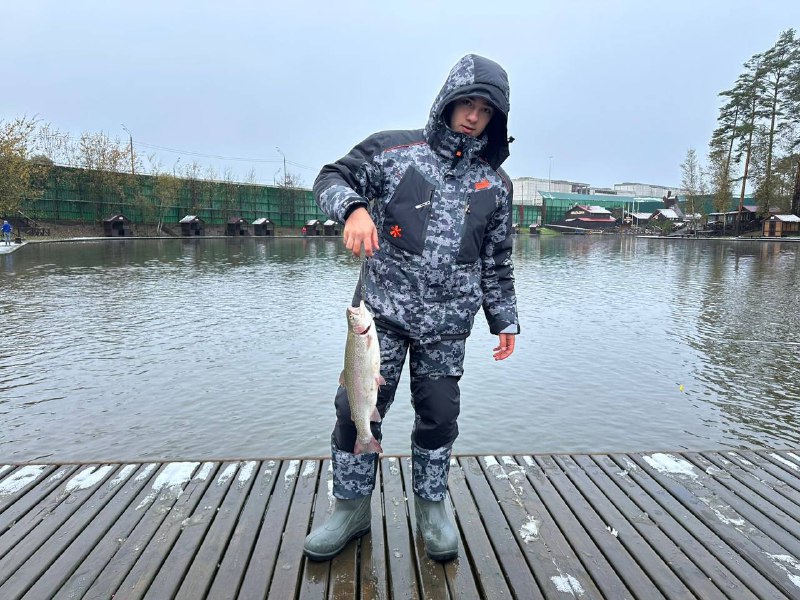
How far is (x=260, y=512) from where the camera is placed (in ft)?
11.0

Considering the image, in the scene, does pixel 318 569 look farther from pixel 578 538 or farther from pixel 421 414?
pixel 578 538

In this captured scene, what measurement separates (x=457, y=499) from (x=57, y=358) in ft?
25.6

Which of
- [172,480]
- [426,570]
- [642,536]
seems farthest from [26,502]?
[642,536]

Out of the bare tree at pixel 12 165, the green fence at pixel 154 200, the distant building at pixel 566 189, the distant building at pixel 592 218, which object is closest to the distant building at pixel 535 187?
the distant building at pixel 566 189

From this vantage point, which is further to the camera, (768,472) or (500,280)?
(768,472)

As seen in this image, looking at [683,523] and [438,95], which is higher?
[438,95]

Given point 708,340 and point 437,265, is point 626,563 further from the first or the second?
point 708,340

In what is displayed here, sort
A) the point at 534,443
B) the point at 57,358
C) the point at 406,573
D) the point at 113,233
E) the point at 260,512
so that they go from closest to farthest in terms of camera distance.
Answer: the point at 406,573 < the point at 260,512 < the point at 534,443 < the point at 57,358 < the point at 113,233

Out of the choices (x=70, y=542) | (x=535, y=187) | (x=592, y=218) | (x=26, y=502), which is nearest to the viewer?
(x=70, y=542)

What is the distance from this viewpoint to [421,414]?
300 centimetres

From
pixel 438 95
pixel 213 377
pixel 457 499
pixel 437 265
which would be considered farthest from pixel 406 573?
pixel 213 377

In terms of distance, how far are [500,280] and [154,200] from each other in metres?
63.6

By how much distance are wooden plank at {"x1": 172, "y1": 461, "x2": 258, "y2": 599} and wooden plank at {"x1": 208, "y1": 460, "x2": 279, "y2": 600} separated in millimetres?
33

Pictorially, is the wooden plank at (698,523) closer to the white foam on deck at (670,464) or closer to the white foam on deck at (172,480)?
the white foam on deck at (670,464)
